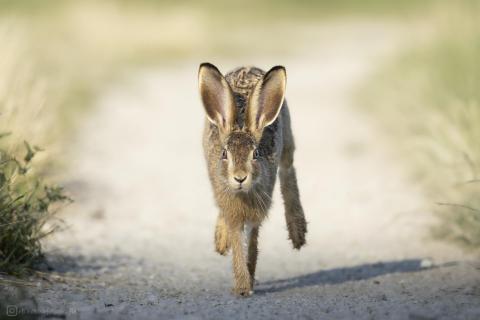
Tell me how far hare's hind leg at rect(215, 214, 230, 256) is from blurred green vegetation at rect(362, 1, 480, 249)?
1.62 metres

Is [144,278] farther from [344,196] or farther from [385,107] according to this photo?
[385,107]

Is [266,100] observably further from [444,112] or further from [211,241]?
[444,112]

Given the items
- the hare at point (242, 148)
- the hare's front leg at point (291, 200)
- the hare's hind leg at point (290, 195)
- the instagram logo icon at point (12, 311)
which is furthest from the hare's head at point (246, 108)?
the instagram logo icon at point (12, 311)

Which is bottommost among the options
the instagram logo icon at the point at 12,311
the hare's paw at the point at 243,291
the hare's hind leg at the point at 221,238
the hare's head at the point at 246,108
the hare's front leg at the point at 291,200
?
the instagram logo icon at the point at 12,311

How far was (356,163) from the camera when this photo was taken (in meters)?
11.8

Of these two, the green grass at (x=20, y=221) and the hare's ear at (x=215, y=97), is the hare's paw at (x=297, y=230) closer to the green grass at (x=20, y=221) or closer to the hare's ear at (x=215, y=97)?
the hare's ear at (x=215, y=97)

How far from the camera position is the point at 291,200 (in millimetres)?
7109

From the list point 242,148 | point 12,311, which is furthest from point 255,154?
point 12,311

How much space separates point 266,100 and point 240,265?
1.18 m

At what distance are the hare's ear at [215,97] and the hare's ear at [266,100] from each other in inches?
5.5

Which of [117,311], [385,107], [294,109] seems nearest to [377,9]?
[294,109]

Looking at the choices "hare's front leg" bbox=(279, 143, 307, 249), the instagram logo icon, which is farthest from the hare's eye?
the instagram logo icon

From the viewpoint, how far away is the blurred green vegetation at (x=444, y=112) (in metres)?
8.02

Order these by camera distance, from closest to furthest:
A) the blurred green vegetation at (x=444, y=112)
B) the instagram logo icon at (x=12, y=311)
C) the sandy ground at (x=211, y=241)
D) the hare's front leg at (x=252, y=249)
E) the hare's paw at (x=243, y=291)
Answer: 1. the instagram logo icon at (x=12, y=311)
2. the sandy ground at (x=211, y=241)
3. the hare's paw at (x=243, y=291)
4. the hare's front leg at (x=252, y=249)
5. the blurred green vegetation at (x=444, y=112)
